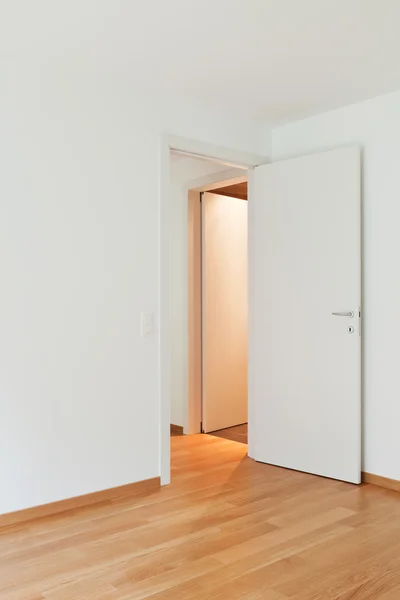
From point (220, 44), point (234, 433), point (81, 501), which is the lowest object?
point (234, 433)

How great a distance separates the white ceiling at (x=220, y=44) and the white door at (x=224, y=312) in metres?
1.72

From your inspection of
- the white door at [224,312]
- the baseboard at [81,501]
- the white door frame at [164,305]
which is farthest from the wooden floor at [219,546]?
the white door at [224,312]

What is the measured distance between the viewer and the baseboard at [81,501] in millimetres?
3105

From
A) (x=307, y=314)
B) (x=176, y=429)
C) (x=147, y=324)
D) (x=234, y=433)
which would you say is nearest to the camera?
(x=147, y=324)

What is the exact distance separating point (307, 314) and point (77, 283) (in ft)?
5.08

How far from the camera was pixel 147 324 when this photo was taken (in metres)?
3.68

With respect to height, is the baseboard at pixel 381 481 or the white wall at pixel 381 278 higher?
the white wall at pixel 381 278

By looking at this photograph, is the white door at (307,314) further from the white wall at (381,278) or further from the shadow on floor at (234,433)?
the shadow on floor at (234,433)

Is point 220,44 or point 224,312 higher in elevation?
point 220,44

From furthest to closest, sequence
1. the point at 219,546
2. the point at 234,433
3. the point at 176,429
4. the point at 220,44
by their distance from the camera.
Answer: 1. the point at 176,429
2. the point at 234,433
3. the point at 220,44
4. the point at 219,546

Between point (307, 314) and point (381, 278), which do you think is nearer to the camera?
point (381, 278)

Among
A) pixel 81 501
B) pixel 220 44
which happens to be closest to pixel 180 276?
pixel 81 501

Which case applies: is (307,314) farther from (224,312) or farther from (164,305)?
(224,312)

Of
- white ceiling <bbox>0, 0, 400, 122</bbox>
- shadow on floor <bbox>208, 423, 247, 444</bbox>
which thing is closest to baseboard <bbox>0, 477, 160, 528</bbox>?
shadow on floor <bbox>208, 423, 247, 444</bbox>
